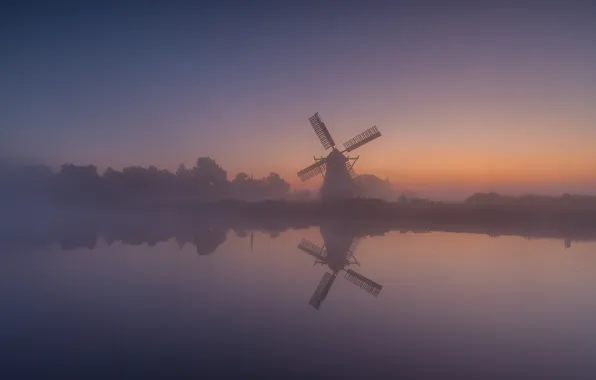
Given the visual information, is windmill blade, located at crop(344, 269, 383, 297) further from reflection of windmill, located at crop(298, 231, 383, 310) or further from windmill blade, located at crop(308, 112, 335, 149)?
windmill blade, located at crop(308, 112, 335, 149)

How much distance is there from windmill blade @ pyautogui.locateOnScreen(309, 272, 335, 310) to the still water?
8cm

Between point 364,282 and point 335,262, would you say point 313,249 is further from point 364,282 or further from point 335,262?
point 364,282

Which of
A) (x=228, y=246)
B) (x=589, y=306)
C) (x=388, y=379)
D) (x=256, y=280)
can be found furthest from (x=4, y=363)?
(x=228, y=246)

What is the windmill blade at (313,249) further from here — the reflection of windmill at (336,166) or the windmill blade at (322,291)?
the reflection of windmill at (336,166)

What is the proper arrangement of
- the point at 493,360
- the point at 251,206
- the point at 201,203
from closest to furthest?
the point at 493,360, the point at 251,206, the point at 201,203

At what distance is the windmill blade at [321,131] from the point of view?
167 ft

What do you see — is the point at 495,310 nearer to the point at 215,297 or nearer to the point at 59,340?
the point at 215,297

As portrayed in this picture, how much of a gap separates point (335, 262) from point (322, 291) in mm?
4566

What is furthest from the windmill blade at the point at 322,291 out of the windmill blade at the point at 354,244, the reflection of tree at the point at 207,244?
the reflection of tree at the point at 207,244

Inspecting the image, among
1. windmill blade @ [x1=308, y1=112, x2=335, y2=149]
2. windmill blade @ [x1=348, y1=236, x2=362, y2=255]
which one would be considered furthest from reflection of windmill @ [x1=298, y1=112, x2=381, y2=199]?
windmill blade @ [x1=348, y1=236, x2=362, y2=255]

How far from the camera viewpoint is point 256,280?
50.6 ft

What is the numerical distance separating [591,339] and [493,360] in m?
3.07

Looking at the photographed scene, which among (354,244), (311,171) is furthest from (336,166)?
(354,244)

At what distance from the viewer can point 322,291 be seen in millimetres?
14141
